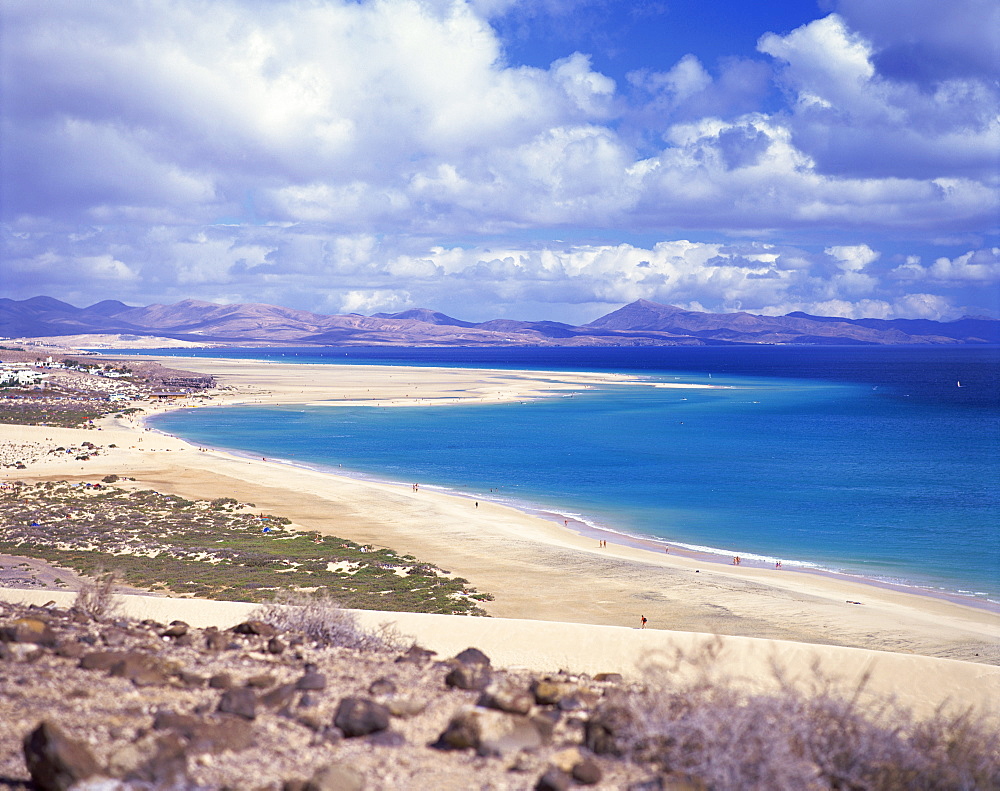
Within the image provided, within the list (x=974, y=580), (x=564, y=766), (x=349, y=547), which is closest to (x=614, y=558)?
(x=349, y=547)

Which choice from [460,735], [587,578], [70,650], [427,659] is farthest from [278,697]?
[587,578]

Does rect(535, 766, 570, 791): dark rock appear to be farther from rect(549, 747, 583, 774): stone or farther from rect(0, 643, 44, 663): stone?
rect(0, 643, 44, 663): stone

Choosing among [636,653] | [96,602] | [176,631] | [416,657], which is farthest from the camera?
[636,653]

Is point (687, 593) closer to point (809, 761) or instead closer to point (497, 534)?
point (497, 534)

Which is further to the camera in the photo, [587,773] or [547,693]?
[547,693]

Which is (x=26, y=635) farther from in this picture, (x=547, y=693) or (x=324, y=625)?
(x=547, y=693)

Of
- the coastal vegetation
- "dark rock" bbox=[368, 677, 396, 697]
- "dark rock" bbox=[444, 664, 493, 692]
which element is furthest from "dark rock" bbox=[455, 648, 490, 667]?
the coastal vegetation

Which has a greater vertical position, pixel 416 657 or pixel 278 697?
pixel 278 697
